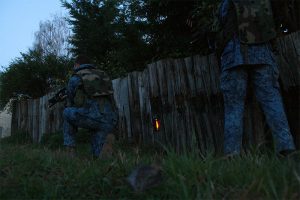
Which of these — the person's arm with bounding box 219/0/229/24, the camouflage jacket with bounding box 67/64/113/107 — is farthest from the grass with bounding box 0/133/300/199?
the camouflage jacket with bounding box 67/64/113/107

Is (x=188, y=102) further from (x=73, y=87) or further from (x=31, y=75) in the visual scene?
(x=31, y=75)

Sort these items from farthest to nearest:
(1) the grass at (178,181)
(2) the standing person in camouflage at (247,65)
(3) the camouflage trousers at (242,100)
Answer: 1. (2) the standing person in camouflage at (247,65)
2. (3) the camouflage trousers at (242,100)
3. (1) the grass at (178,181)

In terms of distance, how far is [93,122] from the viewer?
612cm

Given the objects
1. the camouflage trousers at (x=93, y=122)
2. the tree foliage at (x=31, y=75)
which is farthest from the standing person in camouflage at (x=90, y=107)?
the tree foliage at (x=31, y=75)

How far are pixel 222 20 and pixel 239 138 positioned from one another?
1.25 metres

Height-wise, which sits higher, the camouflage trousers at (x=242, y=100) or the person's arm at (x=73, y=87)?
the person's arm at (x=73, y=87)

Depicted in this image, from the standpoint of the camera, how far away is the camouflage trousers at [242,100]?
4156 millimetres

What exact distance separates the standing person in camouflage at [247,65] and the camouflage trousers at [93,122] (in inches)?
85.9

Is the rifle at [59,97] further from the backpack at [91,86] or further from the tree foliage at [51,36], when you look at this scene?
the tree foliage at [51,36]

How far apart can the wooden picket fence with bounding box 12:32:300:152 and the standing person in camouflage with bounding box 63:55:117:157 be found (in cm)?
94

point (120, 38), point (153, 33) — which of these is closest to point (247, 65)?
point (153, 33)

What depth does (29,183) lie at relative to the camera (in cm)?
274

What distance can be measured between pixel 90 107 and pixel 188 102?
4.51 feet

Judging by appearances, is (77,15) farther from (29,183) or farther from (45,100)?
(29,183)
